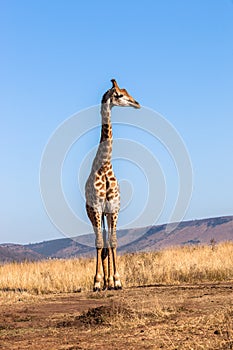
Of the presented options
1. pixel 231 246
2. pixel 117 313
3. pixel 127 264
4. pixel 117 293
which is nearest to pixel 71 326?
pixel 117 313

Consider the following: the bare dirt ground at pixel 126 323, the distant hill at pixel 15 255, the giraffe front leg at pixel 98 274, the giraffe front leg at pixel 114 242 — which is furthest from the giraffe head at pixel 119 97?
the distant hill at pixel 15 255

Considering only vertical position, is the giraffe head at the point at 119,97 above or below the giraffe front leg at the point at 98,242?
above

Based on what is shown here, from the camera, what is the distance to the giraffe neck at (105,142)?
13898mm

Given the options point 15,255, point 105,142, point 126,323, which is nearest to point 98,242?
point 105,142

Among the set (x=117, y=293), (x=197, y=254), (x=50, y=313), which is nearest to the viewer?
(x=50, y=313)

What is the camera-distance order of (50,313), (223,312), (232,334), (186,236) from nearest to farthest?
(232,334)
(223,312)
(50,313)
(186,236)

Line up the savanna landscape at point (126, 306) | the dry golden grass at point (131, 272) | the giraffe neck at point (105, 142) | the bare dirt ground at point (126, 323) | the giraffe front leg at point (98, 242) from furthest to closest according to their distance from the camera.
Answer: the dry golden grass at point (131, 272) < the giraffe neck at point (105, 142) < the giraffe front leg at point (98, 242) < the savanna landscape at point (126, 306) < the bare dirt ground at point (126, 323)

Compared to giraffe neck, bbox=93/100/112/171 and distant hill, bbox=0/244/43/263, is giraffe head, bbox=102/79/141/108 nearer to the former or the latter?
giraffe neck, bbox=93/100/112/171

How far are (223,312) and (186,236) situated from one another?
220ft

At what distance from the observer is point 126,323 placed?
8.12 m

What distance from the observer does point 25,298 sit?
41.3 ft

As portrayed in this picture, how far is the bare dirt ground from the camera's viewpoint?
6.91 m

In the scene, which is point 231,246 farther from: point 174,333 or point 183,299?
point 174,333

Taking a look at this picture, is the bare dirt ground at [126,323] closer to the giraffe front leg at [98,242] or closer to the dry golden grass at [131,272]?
the giraffe front leg at [98,242]
